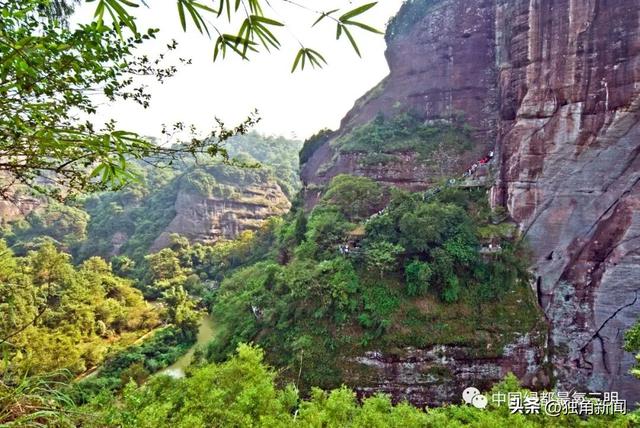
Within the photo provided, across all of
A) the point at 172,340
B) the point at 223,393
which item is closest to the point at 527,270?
the point at 223,393

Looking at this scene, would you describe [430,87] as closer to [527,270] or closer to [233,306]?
[527,270]

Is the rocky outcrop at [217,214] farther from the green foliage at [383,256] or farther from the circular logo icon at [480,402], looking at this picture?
the circular logo icon at [480,402]

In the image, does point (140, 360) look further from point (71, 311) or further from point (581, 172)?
point (581, 172)

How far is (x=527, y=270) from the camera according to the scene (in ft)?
40.2

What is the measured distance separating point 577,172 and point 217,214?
28.2 metres

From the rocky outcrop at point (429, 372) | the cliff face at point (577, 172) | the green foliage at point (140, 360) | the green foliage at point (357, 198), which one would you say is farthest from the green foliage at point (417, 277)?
the green foliage at point (140, 360)

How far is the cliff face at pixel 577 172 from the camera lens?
419 inches

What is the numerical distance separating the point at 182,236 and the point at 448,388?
25796 mm

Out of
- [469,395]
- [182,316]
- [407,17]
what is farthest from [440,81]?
[182,316]

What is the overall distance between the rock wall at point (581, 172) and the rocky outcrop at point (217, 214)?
25.5 metres

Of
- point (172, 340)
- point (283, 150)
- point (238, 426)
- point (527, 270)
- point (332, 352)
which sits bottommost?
point (172, 340)

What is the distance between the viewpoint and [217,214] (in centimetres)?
3344

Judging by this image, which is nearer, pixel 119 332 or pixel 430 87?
pixel 119 332

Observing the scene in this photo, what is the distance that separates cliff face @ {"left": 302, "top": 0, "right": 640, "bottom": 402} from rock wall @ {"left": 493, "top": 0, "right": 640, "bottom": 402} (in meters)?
0.03
